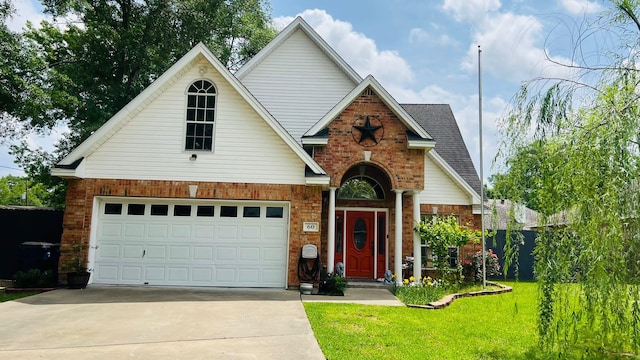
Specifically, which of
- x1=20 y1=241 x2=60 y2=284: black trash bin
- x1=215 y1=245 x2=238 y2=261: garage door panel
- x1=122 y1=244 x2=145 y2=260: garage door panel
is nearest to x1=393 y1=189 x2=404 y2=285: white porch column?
x1=215 y1=245 x2=238 y2=261: garage door panel

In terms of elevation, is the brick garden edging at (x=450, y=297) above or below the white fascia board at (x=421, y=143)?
below

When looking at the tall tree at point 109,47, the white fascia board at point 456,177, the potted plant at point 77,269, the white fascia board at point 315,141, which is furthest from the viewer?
the tall tree at point 109,47

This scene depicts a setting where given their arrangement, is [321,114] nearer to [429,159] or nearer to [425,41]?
[429,159]

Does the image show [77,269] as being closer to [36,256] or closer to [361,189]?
[36,256]

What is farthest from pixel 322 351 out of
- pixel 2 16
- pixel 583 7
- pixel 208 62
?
pixel 2 16

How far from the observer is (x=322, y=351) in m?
5.67

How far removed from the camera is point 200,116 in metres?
11.5

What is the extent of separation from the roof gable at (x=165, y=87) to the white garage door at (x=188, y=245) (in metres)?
1.63

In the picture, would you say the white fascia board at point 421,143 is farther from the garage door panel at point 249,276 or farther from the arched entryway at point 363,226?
the garage door panel at point 249,276

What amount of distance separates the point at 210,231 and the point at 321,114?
5.74m

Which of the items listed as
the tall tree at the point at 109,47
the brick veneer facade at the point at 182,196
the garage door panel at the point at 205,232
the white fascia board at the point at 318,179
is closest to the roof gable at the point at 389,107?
the white fascia board at the point at 318,179

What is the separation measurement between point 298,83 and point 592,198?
11519 mm

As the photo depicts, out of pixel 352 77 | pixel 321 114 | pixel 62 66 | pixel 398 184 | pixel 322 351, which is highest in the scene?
pixel 62 66

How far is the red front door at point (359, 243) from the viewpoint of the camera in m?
13.8
